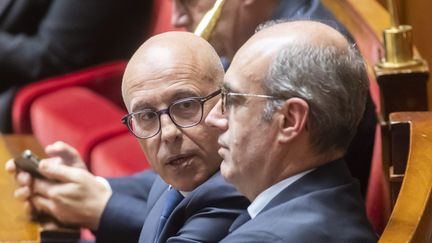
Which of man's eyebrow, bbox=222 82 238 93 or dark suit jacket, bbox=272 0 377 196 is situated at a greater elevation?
man's eyebrow, bbox=222 82 238 93

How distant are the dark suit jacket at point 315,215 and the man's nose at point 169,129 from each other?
0.44 feet

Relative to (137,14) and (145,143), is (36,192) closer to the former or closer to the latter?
(145,143)

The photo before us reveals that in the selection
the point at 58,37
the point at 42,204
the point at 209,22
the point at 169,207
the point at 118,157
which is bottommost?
the point at 118,157

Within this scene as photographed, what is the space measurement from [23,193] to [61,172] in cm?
11

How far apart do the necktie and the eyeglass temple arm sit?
0.32 metres

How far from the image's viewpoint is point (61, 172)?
1448 millimetres

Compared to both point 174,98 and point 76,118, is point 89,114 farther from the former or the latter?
point 174,98

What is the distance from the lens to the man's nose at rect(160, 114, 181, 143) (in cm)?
107

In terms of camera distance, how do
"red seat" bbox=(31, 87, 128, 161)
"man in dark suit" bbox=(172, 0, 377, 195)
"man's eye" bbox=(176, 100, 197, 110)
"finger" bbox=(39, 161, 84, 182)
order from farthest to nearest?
"red seat" bbox=(31, 87, 128, 161) → "man in dark suit" bbox=(172, 0, 377, 195) → "finger" bbox=(39, 161, 84, 182) → "man's eye" bbox=(176, 100, 197, 110)

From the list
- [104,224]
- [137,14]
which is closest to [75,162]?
[104,224]

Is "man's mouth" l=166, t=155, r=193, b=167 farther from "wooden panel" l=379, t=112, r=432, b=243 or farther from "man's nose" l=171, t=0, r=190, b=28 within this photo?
"man's nose" l=171, t=0, r=190, b=28

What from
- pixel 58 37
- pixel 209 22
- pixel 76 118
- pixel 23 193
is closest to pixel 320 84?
pixel 209 22

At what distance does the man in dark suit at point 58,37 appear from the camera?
2.71m

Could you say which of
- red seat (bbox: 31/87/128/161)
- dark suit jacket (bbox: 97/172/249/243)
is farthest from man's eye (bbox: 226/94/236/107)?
red seat (bbox: 31/87/128/161)
